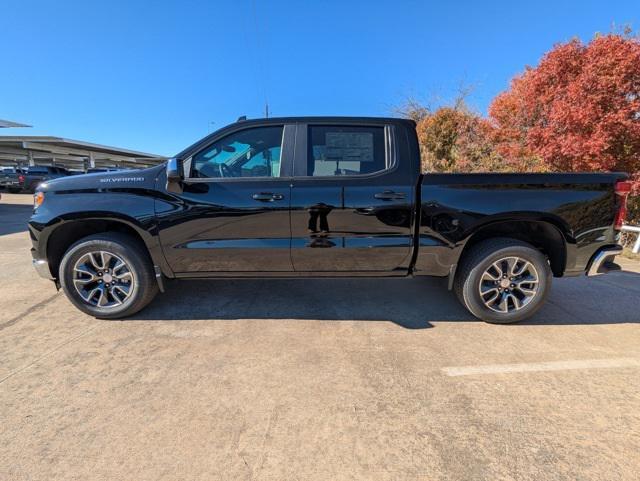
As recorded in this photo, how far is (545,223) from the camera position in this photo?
3.28m

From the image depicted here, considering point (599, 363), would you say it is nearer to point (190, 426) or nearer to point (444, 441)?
point (444, 441)

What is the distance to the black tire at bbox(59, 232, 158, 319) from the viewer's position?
331cm

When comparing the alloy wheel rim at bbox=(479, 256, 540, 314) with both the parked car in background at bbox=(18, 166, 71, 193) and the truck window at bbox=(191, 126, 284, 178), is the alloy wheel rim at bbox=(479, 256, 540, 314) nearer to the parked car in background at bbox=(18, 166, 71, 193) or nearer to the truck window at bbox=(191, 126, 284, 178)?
the truck window at bbox=(191, 126, 284, 178)

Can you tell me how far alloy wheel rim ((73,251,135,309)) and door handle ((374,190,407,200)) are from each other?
2523mm

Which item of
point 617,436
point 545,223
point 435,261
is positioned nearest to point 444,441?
point 617,436

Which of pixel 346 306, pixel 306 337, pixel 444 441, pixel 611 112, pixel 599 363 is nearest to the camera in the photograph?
pixel 444 441

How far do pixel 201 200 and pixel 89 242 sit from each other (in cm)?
119

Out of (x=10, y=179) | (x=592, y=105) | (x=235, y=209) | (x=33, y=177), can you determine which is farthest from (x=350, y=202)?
(x=10, y=179)

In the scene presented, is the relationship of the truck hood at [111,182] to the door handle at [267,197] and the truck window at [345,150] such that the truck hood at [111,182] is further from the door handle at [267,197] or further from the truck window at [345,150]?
the truck window at [345,150]

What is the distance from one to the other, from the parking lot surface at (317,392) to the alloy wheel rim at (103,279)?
249mm

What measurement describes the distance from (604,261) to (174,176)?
13.4 feet

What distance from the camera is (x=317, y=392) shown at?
2.35 metres

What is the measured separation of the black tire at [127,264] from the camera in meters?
3.31

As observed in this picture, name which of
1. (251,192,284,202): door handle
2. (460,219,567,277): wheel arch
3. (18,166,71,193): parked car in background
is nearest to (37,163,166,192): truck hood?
(251,192,284,202): door handle
